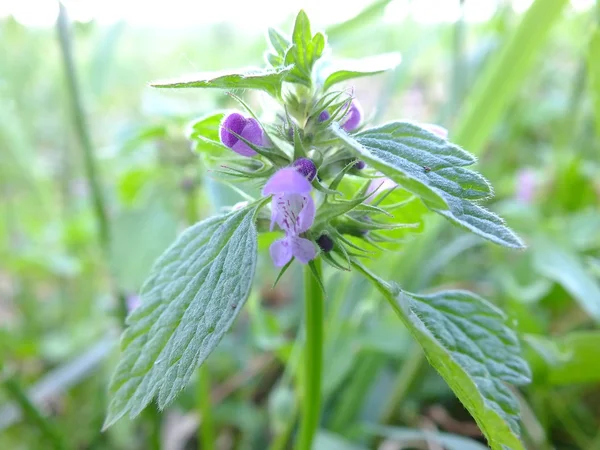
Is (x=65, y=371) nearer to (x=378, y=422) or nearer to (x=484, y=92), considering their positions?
(x=378, y=422)

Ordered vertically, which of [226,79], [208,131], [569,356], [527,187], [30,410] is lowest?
[30,410]

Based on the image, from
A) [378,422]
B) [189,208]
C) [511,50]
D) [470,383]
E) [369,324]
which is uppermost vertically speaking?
[511,50]

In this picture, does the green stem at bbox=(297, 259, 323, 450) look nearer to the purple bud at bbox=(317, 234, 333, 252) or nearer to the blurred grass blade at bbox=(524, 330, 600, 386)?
the purple bud at bbox=(317, 234, 333, 252)

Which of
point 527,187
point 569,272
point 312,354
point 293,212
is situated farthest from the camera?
point 527,187

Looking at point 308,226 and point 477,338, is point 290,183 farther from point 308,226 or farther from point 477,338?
point 477,338

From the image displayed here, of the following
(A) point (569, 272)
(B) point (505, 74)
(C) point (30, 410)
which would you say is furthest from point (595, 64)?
(C) point (30, 410)

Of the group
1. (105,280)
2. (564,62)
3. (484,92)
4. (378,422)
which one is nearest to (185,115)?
(484,92)

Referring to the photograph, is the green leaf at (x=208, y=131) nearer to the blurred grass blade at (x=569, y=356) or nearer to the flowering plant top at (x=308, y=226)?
the flowering plant top at (x=308, y=226)
